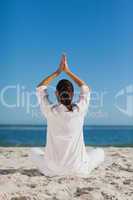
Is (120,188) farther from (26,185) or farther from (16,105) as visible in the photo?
(16,105)

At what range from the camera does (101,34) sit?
6.50 m

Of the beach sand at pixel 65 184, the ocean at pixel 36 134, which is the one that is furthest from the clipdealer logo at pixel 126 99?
the beach sand at pixel 65 184

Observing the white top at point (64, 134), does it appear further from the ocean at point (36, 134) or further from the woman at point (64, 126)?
the ocean at point (36, 134)

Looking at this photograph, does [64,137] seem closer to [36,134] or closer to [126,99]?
[126,99]

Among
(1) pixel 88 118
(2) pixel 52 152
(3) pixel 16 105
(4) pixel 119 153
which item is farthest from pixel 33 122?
(2) pixel 52 152

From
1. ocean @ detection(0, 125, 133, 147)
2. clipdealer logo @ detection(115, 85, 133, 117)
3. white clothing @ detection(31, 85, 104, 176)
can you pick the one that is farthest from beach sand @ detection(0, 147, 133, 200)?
ocean @ detection(0, 125, 133, 147)

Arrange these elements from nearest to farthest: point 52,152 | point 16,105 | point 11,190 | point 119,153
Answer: point 11,190 → point 52,152 → point 119,153 → point 16,105

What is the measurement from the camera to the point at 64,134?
2.75 metres

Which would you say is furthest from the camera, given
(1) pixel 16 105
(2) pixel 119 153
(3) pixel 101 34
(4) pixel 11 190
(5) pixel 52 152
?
(3) pixel 101 34

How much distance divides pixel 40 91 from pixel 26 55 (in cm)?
371

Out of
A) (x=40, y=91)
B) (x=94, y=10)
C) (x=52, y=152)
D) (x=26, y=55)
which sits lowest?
(x=52, y=152)

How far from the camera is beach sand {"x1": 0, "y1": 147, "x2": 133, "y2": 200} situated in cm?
247

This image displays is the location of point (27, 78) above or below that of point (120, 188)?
above

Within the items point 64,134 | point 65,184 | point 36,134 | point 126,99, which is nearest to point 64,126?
point 64,134
